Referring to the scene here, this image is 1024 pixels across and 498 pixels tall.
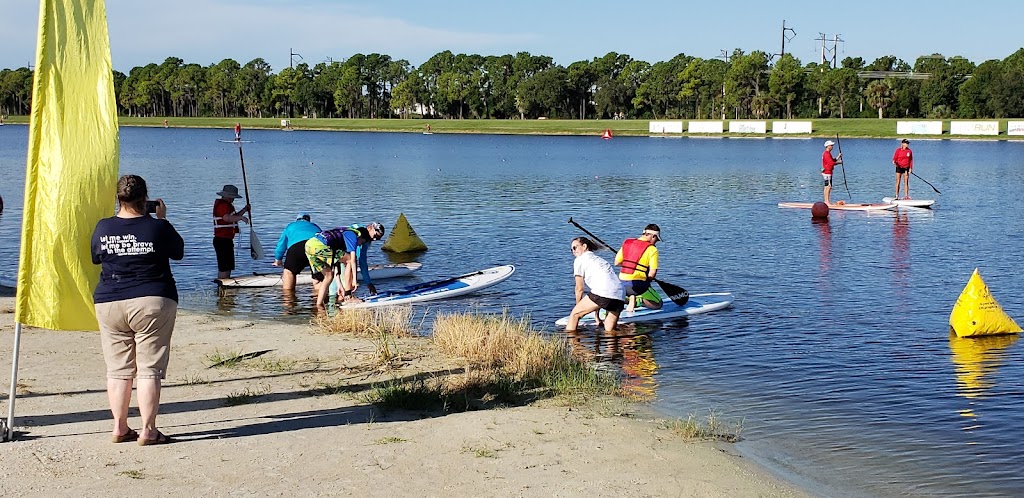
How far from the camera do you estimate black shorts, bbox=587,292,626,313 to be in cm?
1401

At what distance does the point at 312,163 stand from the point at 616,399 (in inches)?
2158

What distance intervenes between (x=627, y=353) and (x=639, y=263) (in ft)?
6.65

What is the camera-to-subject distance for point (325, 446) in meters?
8.23

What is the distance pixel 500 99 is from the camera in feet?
523

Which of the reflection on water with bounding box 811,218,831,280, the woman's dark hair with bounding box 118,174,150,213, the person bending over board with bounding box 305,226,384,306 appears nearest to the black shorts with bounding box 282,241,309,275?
the person bending over board with bounding box 305,226,384,306

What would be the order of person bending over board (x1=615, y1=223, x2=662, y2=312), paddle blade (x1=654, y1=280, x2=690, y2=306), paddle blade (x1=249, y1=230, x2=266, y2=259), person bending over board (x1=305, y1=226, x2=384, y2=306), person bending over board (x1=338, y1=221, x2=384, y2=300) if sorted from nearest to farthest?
person bending over board (x1=338, y1=221, x2=384, y2=300)
person bending over board (x1=615, y1=223, x2=662, y2=312)
person bending over board (x1=305, y1=226, x2=384, y2=306)
paddle blade (x1=654, y1=280, x2=690, y2=306)
paddle blade (x1=249, y1=230, x2=266, y2=259)

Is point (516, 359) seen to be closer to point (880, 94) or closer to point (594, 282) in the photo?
point (594, 282)

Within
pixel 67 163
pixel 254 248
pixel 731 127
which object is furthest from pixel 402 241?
pixel 731 127

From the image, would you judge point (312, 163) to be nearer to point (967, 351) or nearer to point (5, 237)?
point (5, 237)

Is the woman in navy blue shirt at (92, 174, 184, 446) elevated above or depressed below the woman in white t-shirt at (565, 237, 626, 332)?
above

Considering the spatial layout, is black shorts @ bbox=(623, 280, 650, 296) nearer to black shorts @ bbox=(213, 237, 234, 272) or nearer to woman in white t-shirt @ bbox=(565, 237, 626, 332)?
woman in white t-shirt @ bbox=(565, 237, 626, 332)

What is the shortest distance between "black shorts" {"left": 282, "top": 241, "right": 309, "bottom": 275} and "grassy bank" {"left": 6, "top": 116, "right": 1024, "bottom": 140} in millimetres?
87418

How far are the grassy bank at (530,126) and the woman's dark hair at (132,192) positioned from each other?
95366 mm

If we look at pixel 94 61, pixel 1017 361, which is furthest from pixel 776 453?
pixel 94 61
